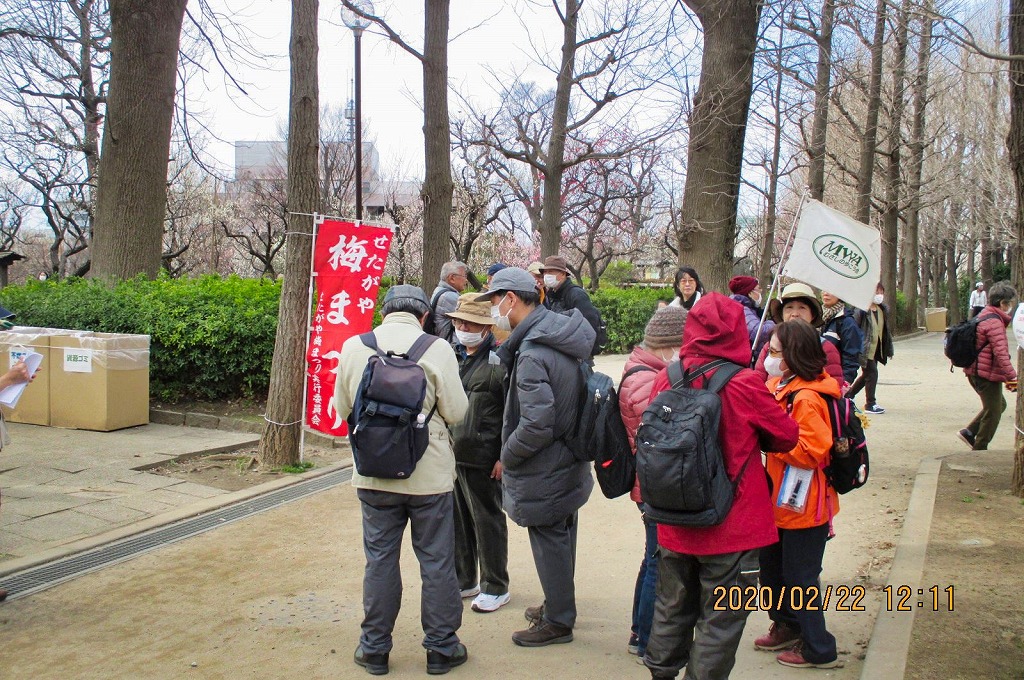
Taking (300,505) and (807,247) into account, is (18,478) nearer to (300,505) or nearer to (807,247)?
(300,505)

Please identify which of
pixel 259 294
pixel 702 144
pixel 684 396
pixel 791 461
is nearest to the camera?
pixel 684 396

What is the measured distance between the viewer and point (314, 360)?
7367mm

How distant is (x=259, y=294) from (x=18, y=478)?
3.76 metres

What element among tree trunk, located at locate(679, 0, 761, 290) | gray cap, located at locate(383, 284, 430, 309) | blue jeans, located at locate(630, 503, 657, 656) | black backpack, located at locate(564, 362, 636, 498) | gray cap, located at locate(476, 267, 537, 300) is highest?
tree trunk, located at locate(679, 0, 761, 290)

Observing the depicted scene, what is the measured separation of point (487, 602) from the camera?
450 centimetres

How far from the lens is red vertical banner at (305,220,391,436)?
734 centimetres

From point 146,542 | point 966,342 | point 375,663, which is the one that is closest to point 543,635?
point 375,663

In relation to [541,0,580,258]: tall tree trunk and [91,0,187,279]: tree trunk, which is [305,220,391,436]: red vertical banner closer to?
[91,0,187,279]: tree trunk

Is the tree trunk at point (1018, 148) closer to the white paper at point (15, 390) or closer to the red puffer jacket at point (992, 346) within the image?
the red puffer jacket at point (992, 346)

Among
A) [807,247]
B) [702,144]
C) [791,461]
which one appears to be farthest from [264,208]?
[791,461]

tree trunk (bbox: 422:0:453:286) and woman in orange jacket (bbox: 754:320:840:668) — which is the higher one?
tree trunk (bbox: 422:0:453:286)
